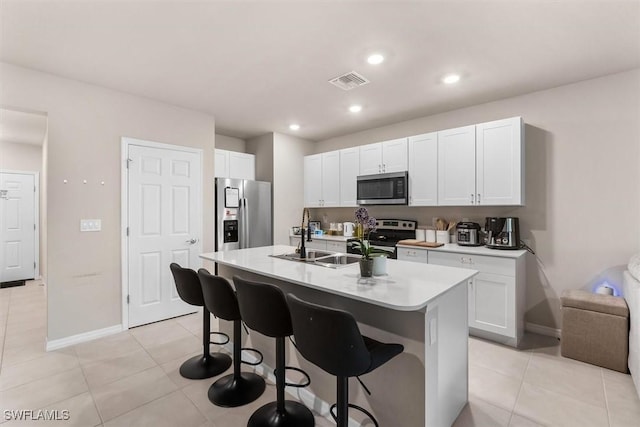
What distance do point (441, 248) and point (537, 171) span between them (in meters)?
1.30

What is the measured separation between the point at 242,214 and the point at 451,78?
124 inches

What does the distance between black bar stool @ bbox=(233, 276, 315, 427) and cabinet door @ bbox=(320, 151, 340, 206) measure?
3193 millimetres

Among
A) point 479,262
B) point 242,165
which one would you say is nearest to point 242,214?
point 242,165

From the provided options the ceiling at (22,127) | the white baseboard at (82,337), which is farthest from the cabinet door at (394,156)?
the ceiling at (22,127)

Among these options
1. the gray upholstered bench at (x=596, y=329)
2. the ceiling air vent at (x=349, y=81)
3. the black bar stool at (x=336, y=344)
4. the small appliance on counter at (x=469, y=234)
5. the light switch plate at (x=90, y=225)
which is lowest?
the gray upholstered bench at (x=596, y=329)

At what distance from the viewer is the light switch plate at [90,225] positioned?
3.03 m

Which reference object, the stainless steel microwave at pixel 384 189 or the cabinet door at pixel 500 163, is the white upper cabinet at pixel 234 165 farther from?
the cabinet door at pixel 500 163

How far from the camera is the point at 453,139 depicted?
11.5ft

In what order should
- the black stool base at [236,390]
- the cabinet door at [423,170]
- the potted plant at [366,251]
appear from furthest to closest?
1. the cabinet door at [423,170]
2. the black stool base at [236,390]
3. the potted plant at [366,251]

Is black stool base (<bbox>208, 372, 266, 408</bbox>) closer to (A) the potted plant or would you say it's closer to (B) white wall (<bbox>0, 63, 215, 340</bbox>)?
(A) the potted plant

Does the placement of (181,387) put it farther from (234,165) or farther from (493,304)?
(234,165)

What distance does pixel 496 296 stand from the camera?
2.91 m

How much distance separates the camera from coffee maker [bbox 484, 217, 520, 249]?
313 cm

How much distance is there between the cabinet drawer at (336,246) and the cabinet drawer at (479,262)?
138 centimetres
